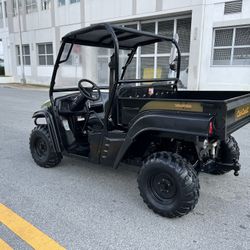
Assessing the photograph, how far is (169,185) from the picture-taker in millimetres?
2570

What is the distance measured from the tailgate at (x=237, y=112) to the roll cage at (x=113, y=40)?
3.54ft

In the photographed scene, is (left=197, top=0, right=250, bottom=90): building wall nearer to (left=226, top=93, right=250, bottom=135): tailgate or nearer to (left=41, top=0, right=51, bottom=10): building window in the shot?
(left=226, top=93, right=250, bottom=135): tailgate

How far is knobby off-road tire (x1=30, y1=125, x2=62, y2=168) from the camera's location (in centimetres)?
370

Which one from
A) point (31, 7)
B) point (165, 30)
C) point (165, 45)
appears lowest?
point (165, 45)

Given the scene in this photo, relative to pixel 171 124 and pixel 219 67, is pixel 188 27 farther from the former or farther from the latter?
pixel 171 124

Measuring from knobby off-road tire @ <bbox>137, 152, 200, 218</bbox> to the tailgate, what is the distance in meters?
0.55

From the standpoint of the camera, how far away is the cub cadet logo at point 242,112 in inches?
101

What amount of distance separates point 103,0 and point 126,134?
14.1 meters

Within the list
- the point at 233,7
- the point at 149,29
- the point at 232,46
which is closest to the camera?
the point at 233,7

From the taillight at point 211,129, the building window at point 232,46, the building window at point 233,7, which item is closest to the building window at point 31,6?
the building window at point 232,46

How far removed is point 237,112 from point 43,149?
2737 mm

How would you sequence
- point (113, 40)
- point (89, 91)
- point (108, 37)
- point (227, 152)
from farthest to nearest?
point (89, 91) → point (108, 37) → point (227, 152) → point (113, 40)

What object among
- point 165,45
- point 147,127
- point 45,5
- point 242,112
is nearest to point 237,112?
point 242,112

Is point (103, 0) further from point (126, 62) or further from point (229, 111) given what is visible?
point (229, 111)
